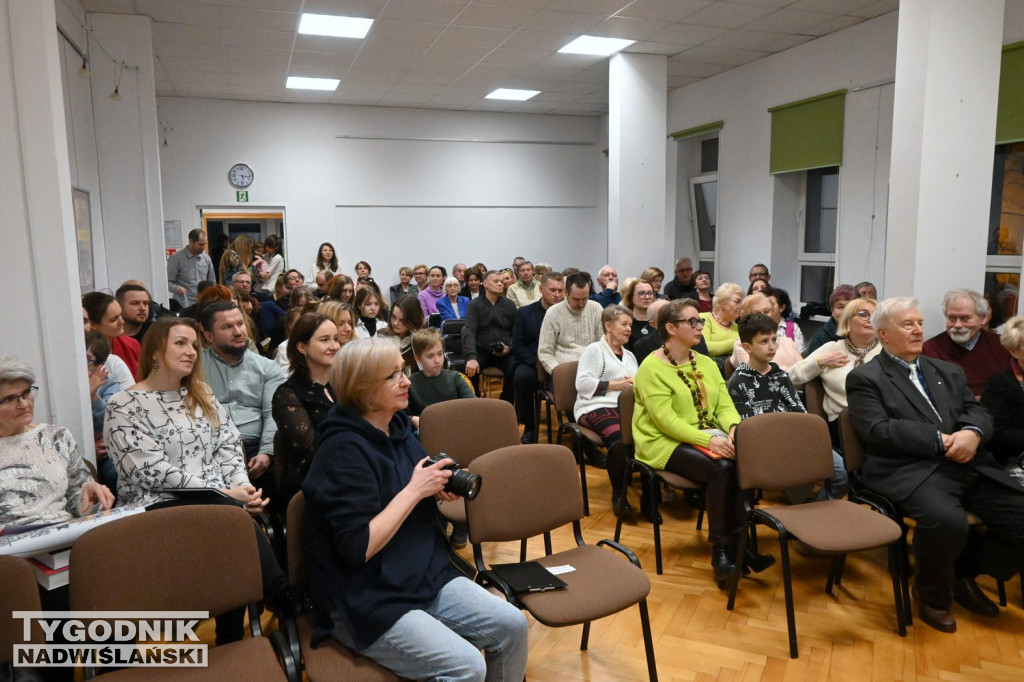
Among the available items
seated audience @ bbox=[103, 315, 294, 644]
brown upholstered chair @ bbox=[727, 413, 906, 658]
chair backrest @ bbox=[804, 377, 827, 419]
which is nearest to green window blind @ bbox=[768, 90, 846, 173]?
chair backrest @ bbox=[804, 377, 827, 419]

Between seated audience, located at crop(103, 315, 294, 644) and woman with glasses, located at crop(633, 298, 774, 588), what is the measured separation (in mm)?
1829

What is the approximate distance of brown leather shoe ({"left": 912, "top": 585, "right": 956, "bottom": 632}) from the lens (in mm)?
2764

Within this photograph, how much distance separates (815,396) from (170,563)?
128 inches

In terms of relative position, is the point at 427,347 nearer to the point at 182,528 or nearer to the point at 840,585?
the point at 182,528

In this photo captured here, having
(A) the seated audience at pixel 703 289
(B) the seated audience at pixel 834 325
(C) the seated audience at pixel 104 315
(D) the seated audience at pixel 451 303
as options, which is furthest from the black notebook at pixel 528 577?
(D) the seated audience at pixel 451 303

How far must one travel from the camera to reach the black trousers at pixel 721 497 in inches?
123

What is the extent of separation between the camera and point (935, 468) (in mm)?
2920

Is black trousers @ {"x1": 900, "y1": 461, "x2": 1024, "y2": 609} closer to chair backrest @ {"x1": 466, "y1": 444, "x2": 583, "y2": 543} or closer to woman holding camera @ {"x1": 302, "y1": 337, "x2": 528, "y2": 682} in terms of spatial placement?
chair backrest @ {"x1": 466, "y1": 444, "x2": 583, "y2": 543}

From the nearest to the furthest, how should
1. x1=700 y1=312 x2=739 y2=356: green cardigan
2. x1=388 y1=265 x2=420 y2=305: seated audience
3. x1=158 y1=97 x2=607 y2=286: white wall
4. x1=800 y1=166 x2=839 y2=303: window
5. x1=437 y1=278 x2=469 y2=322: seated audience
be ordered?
x1=700 y1=312 x2=739 y2=356: green cardigan, x1=800 y1=166 x2=839 y2=303: window, x1=437 y1=278 x2=469 y2=322: seated audience, x1=158 y1=97 x2=607 y2=286: white wall, x1=388 y1=265 x2=420 y2=305: seated audience

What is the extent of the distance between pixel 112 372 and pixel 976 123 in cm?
474

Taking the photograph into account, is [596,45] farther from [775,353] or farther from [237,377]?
[237,377]

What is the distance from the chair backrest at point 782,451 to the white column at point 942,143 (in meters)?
1.48

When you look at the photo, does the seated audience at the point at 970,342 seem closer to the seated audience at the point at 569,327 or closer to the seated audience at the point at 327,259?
the seated audience at the point at 569,327

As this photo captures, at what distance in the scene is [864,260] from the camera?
6621 mm
